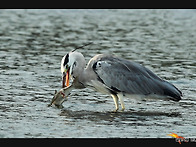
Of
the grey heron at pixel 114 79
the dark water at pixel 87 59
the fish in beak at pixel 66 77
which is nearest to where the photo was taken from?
the dark water at pixel 87 59

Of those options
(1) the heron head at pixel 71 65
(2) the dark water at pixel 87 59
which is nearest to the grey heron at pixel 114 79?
(1) the heron head at pixel 71 65

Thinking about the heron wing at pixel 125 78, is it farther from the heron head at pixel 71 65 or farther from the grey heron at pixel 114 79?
the heron head at pixel 71 65

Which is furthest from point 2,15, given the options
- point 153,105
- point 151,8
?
Result: point 153,105

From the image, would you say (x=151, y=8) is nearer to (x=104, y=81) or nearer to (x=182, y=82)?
(x=182, y=82)

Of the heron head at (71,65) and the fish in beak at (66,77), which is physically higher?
the heron head at (71,65)

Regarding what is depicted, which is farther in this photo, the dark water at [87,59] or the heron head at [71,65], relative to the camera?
the heron head at [71,65]

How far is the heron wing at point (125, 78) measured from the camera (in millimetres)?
12141

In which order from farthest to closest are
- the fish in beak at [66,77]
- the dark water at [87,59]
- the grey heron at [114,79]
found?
the fish in beak at [66,77] < the grey heron at [114,79] < the dark water at [87,59]

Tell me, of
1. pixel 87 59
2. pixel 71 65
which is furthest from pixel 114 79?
pixel 87 59

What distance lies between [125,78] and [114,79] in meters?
0.26

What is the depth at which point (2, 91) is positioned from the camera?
1347 cm

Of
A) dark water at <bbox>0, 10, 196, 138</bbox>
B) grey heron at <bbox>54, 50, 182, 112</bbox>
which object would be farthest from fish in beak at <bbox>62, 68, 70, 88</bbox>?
dark water at <bbox>0, 10, 196, 138</bbox>

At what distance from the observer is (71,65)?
1219 cm

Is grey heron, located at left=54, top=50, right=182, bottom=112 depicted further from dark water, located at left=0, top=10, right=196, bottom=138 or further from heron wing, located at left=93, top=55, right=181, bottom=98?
dark water, located at left=0, top=10, right=196, bottom=138
